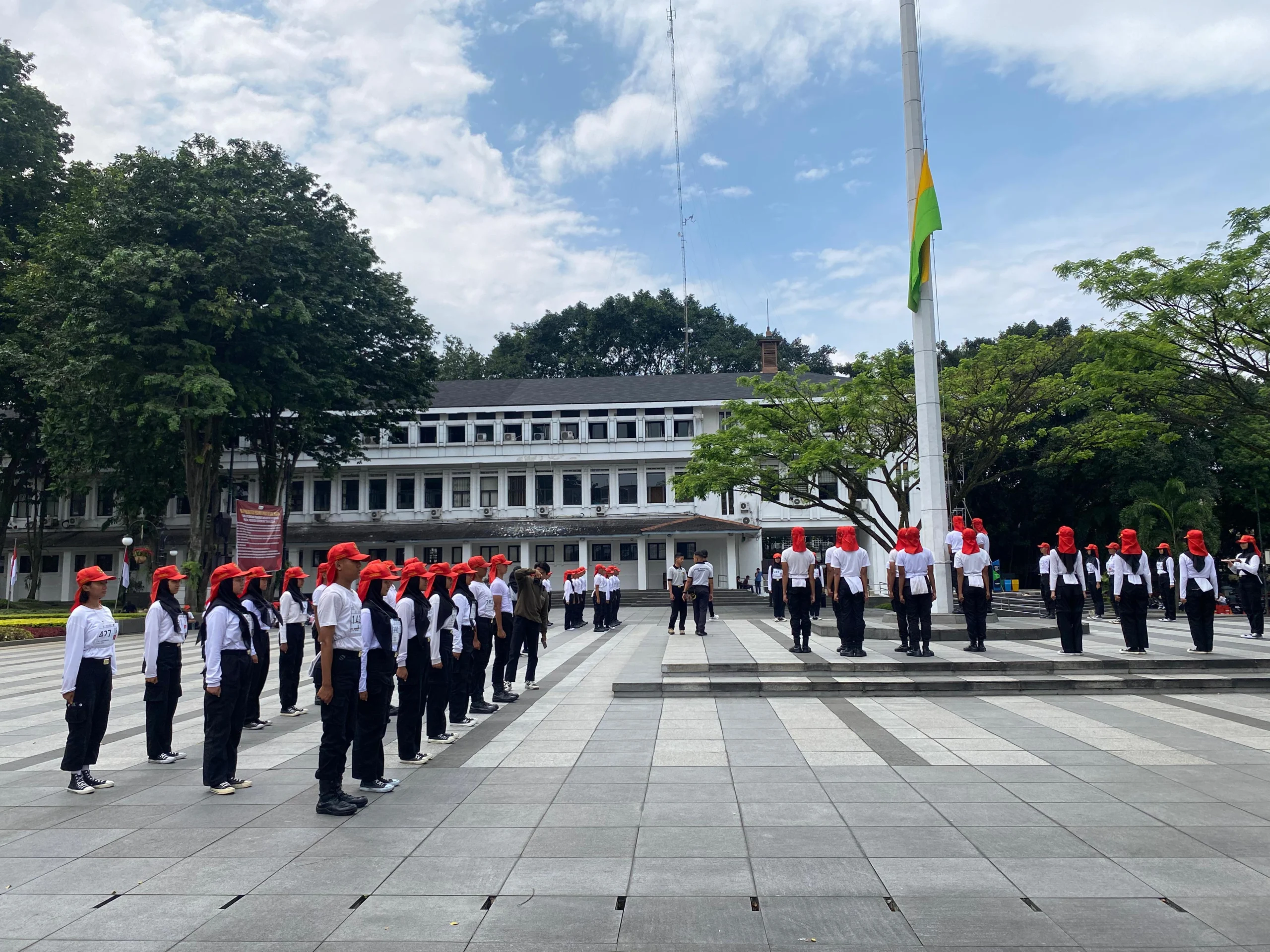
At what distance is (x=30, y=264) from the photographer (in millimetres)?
29766

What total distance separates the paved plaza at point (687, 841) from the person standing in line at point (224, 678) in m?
0.22

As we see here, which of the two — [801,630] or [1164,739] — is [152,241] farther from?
[1164,739]

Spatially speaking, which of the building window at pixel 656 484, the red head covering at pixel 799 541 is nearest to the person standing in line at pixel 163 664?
the red head covering at pixel 799 541

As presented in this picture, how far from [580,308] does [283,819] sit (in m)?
66.4

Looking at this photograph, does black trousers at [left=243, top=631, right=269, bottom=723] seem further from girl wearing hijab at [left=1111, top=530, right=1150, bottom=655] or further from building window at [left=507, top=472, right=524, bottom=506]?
building window at [left=507, top=472, right=524, bottom=506]

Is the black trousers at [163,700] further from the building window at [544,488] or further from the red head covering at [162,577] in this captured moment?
the building window at [544,488]

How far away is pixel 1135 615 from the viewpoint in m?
12.4

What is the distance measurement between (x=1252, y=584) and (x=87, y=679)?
1767 centimetres

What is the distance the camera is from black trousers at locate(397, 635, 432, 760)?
7.31m

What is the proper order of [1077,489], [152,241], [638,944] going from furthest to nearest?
[1077,489] → [152,241] → [638,944]

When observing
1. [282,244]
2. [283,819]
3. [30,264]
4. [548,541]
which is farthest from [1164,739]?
A: [548,541]

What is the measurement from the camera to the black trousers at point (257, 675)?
7859mm

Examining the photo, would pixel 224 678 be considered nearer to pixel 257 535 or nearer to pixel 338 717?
pixel 338 717

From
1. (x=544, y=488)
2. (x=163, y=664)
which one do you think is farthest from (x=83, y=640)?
(x=544, y=488)
